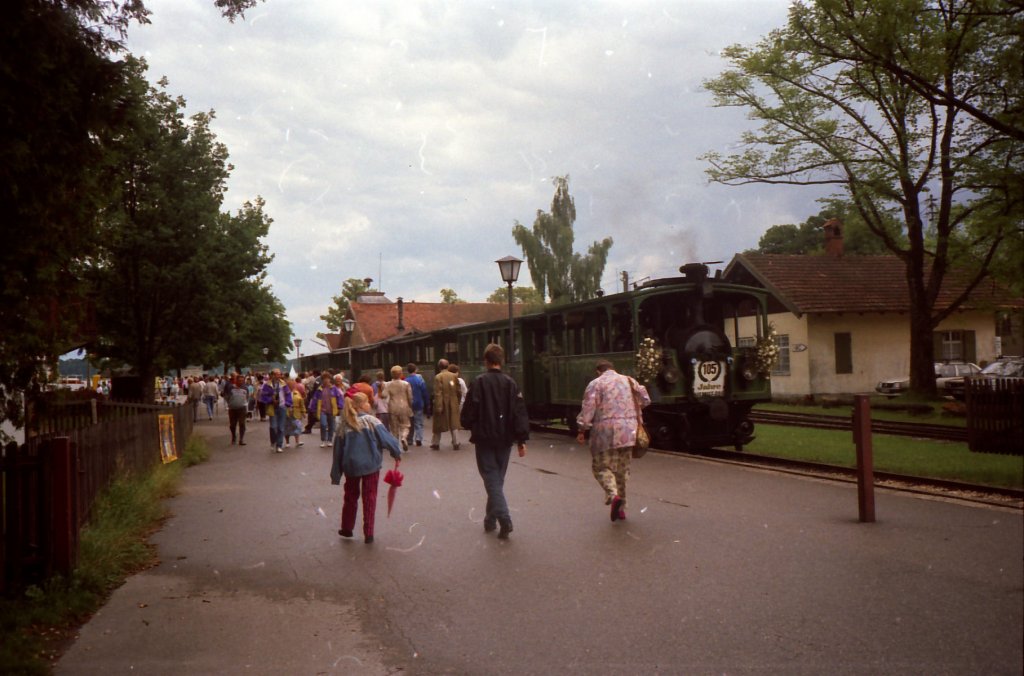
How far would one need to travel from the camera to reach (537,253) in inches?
2483

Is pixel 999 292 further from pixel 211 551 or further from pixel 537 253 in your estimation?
pixel 537 253

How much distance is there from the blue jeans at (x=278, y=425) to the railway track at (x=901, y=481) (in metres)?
8.49

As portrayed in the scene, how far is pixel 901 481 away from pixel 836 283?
2469cm

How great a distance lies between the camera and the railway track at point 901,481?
10.4 metres

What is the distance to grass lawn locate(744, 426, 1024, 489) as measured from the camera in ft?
39.8

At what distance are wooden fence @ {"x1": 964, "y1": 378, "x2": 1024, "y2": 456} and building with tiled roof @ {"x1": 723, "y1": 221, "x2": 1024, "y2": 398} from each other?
2685 centimetres

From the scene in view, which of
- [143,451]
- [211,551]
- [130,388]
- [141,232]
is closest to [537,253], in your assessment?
[130,388]

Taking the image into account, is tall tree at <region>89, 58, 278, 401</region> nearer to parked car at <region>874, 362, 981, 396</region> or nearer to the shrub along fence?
the shrub along fence

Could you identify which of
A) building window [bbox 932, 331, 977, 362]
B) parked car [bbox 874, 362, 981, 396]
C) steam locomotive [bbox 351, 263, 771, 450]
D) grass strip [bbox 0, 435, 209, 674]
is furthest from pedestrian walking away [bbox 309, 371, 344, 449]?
building window [bbox 932, 331, 977, 362]

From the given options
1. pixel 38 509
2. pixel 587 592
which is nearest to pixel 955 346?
pixel 587 592

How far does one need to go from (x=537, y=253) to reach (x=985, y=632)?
58.2 meters

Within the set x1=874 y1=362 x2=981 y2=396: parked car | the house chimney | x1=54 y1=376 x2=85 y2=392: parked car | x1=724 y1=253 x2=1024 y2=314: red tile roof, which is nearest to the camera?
x1=54 y1=376 x2=85 y2=392: parked car

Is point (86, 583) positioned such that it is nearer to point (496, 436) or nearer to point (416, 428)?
point (496, 436)

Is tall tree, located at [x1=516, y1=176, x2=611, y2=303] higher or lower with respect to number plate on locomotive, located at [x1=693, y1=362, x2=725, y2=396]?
higher
